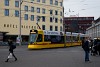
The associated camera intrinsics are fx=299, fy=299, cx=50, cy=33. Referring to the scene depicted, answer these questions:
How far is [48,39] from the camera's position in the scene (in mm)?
44062

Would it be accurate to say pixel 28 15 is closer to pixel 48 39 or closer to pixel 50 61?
pixel 48 39

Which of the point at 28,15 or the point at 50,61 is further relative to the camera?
the point at 28,15

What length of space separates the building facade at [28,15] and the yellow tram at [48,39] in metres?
20.1

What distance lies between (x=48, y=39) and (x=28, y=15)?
37551mm

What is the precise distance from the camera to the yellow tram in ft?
136

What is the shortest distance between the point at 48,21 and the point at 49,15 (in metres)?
1.84

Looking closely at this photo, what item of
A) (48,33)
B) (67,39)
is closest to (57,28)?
(67,39)

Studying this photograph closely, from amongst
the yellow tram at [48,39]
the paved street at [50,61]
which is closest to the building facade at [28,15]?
the yellow tram at [48,39]

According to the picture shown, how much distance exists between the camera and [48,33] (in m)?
44.6

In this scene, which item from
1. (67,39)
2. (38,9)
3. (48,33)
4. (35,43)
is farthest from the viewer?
(38,9)

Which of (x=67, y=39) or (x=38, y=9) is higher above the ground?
(x=38, y=9)

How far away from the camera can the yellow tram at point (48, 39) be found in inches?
1635

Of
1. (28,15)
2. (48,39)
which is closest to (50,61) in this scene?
(48,39)

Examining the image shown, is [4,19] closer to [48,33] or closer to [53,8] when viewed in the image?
[53,8]
